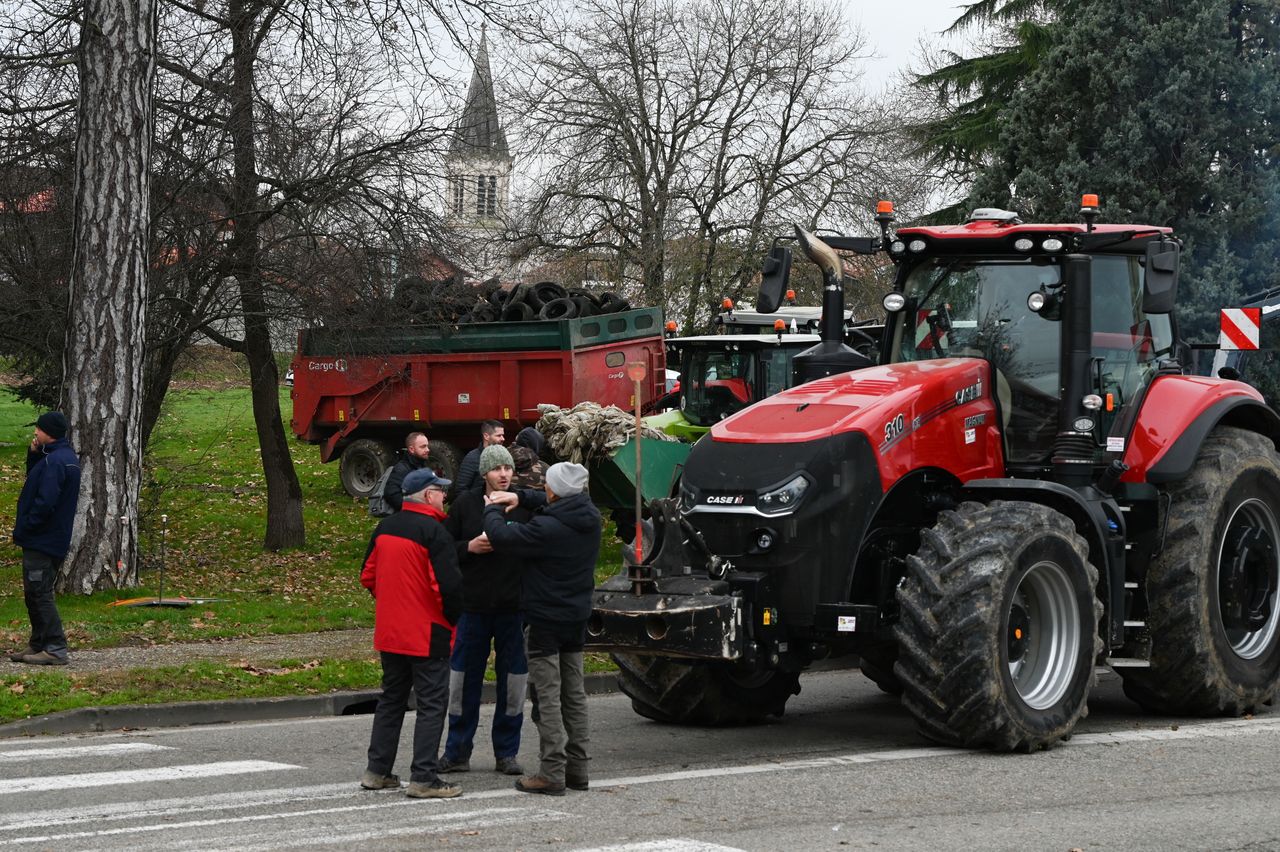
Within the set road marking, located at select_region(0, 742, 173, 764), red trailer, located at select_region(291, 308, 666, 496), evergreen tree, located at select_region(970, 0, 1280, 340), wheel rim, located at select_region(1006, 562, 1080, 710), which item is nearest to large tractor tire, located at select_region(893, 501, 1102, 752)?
wheel rim, located at select_region(1006, 562, 1080, 710)

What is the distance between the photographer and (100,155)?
644 inches

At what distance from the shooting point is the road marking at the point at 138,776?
28.7 feet

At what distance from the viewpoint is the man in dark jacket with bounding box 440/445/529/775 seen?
923cm

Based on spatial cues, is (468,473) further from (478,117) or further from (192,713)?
(478,117)

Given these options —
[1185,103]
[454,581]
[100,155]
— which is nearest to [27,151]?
[100,155]

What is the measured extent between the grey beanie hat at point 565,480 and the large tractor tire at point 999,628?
190 cm

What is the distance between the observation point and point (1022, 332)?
35.1 feet

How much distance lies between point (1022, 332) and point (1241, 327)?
211 inches

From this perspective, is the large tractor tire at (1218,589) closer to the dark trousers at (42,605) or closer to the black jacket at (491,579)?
the black jacket at (491,579)

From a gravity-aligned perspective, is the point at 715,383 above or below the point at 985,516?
above

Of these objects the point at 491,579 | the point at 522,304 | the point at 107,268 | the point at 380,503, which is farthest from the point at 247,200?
the point at 491,579

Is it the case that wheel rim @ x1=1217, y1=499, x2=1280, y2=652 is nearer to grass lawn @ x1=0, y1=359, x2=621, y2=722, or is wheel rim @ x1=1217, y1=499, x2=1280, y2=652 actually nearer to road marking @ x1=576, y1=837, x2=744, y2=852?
grass lawn @ x1=0, y1=359, x2=621, y2=722

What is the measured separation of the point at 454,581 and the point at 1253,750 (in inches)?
188

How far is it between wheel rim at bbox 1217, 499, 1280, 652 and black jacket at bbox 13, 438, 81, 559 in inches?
340
